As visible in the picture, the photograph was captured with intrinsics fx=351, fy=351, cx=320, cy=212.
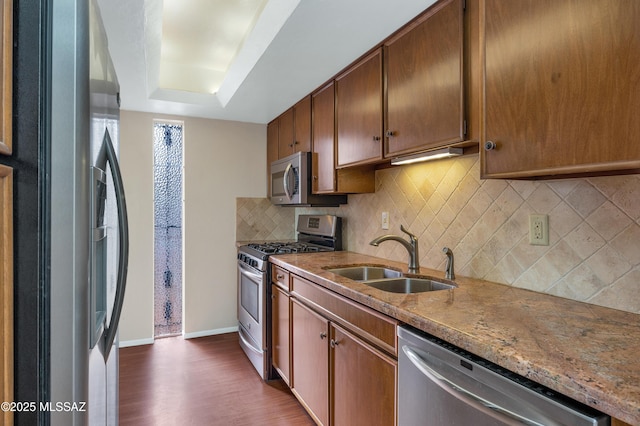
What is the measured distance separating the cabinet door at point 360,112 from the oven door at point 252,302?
112 centimetres

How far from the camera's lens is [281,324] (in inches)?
96.4

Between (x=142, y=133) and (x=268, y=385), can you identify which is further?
(x=142, y=133)

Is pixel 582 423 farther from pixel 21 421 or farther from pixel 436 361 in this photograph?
pixel 21 421

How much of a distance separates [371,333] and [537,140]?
91cm

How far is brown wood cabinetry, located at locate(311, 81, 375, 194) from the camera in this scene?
2.47 m

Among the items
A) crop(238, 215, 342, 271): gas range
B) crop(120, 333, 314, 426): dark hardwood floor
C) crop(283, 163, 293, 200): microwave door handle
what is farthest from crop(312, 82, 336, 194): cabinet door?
crop(120, 333, 314, 426): dark hardwood floor

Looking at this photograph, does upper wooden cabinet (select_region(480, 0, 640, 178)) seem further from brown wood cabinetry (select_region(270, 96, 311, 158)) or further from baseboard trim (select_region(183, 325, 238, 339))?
baseboard trim (select_region(183, 325, 238, 339))

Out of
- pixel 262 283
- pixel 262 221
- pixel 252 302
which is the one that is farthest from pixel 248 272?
pixel 262 221

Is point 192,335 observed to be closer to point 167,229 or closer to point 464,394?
point 167,229

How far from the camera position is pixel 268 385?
2.55m

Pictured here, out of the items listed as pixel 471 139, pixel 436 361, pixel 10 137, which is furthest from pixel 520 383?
pixel 10 137

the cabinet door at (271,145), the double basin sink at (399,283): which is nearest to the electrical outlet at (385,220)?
the double basin sink at (399,283)

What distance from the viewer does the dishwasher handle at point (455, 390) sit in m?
0.85

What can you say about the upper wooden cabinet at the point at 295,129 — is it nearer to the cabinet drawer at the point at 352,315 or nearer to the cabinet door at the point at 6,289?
the cabinet drawer at the point at 352,315
